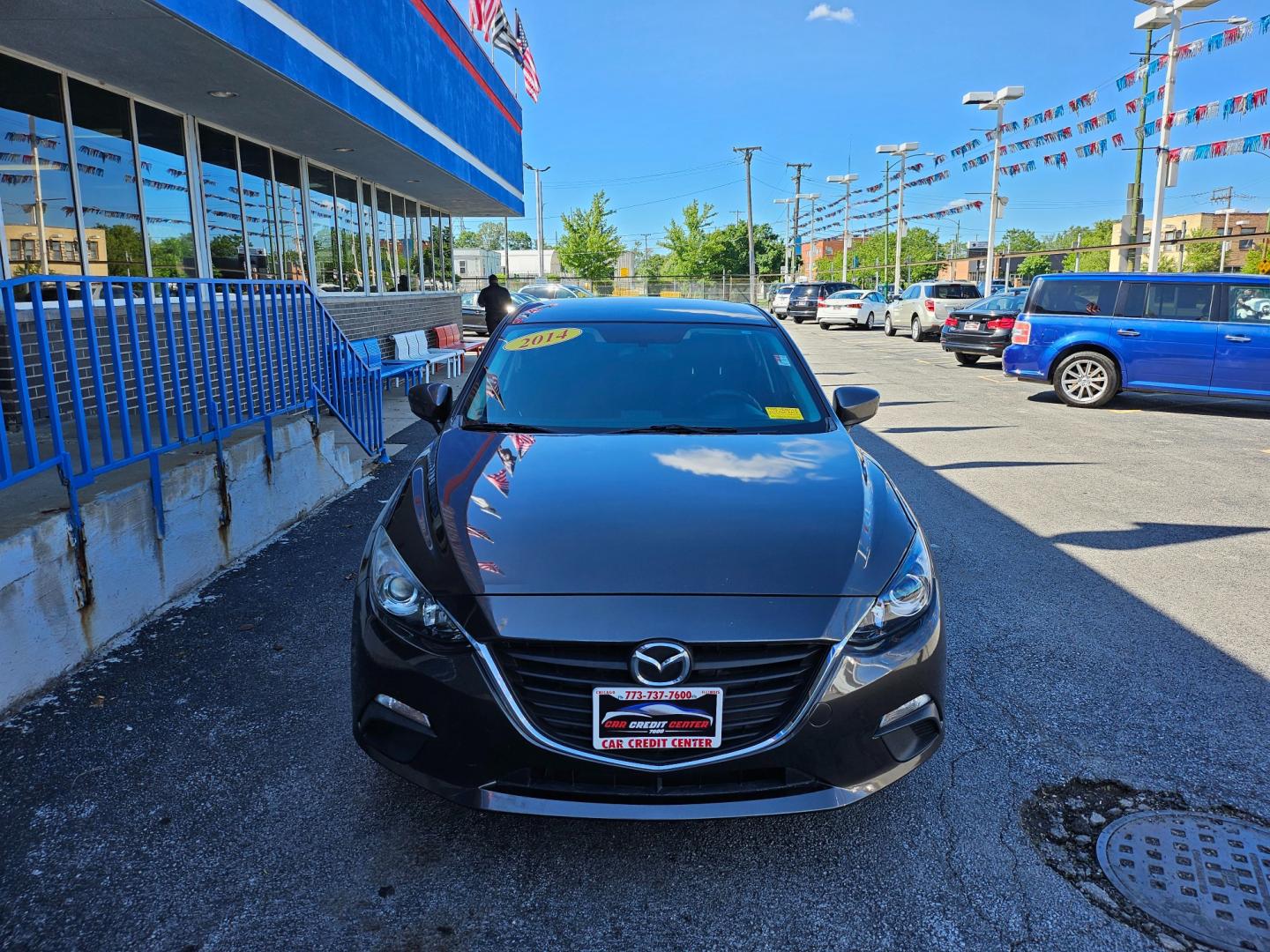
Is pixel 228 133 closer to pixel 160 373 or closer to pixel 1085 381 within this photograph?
pixel 160 373

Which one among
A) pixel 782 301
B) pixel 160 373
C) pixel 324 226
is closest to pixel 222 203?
pixel 324 226

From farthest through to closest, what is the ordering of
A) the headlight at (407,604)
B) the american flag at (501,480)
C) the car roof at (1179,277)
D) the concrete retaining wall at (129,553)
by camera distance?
the car roof at (1179,277), the concrete retaining wall at (129,553), the american flag at (501,480), the headlight at (407,604)

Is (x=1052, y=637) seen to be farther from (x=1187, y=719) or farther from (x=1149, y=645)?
(x=1187, y=719)

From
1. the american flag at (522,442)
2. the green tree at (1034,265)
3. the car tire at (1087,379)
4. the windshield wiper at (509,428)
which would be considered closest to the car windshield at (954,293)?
the car tire at (1087,379)

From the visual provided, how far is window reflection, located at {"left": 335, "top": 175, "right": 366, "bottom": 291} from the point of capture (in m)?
14.6

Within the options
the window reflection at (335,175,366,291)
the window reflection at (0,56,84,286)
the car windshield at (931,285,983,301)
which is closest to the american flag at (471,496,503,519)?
the window reflection at (0,56,84,286)

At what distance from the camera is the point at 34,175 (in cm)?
733

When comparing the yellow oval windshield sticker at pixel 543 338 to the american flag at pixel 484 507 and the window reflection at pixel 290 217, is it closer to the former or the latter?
the american flag at pixel 484 507

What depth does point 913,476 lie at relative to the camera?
8016 millimetres

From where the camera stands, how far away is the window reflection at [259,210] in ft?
36.6

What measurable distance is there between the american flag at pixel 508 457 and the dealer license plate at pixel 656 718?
1.06 meters

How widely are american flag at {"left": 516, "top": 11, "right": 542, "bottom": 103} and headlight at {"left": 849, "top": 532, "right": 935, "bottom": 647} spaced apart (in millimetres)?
20456

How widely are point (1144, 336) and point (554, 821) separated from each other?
12.0 metres

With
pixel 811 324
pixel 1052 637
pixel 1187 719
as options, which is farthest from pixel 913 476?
pixel 811 324
